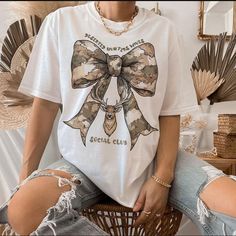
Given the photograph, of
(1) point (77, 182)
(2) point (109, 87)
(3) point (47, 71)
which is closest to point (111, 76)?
(2) point (109, 87)

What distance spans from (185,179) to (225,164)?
15.1 inches

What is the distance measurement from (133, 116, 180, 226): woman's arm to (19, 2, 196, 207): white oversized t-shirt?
0.07ft

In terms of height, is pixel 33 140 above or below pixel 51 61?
below

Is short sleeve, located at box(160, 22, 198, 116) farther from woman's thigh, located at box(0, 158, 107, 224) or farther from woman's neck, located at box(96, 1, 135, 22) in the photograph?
woman's thigh, located at box(0, 158, 107, 224)

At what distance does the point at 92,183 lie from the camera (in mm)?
921

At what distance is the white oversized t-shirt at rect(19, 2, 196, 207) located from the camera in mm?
890

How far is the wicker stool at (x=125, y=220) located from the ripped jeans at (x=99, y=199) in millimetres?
30

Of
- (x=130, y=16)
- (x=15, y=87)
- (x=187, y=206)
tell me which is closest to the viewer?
(x=187, y=206)

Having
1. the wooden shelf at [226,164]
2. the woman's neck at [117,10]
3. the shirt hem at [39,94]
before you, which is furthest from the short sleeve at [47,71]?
the wooden shelf at [226,164]

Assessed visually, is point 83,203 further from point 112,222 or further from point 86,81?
point 86,81

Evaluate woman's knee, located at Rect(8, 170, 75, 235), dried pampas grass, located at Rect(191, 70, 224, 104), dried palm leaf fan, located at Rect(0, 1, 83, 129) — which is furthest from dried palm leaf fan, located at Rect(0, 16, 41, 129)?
dried pampas grass, located at Rect(191, 70, 224, 104)

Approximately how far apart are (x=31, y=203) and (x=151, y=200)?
0.95 feet

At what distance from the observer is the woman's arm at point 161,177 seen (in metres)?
0.87

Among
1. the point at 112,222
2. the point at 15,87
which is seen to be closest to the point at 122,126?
the point at 112,222
